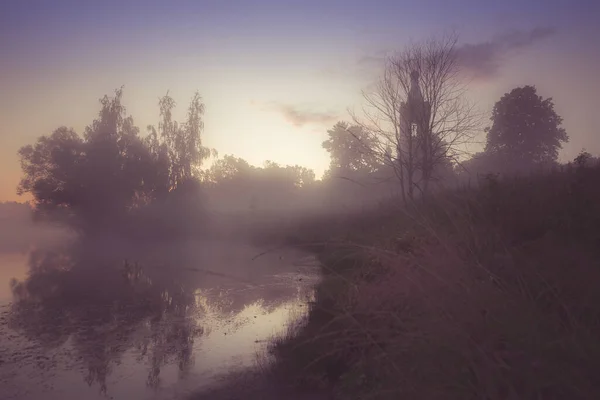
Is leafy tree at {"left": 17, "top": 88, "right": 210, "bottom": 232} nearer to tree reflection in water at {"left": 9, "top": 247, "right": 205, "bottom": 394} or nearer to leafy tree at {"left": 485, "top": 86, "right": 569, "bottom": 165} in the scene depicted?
tree reflection in water at {"left": 9, "top": 247, "right": 205, "bottom": 394}

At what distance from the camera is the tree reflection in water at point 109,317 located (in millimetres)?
8828

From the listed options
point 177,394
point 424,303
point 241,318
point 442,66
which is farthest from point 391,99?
point 424,303

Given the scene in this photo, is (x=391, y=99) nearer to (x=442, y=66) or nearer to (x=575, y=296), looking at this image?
(x=442, y=66)

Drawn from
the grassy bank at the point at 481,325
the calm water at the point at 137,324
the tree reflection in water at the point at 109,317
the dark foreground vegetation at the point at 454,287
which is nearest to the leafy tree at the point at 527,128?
the dark foreground vegetation at the point at 454,287

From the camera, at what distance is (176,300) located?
46.6 ft

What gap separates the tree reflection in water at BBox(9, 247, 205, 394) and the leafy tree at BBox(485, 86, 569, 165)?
35146mm

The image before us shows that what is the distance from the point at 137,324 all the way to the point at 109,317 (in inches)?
53.2

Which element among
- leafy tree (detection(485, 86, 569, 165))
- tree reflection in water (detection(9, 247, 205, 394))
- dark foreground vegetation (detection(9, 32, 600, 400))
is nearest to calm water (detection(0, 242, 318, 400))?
tree reflection in water (detection(9, 247, 205, 394))

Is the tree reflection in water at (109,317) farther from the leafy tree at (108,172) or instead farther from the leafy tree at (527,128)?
the leafy tree at (527,128)

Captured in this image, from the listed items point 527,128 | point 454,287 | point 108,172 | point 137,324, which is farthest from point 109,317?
point 527,128

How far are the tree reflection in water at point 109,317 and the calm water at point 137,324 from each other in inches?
1.1

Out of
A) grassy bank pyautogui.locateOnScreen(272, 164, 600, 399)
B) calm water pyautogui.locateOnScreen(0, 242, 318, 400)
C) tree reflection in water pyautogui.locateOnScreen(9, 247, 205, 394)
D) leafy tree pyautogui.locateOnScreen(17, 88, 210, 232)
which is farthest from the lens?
leafy tree pyautogui.locateOnScreen(17, 88, 210, 232)

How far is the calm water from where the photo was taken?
760 cm

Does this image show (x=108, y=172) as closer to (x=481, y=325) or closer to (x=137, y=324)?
(x=137, y=324)
